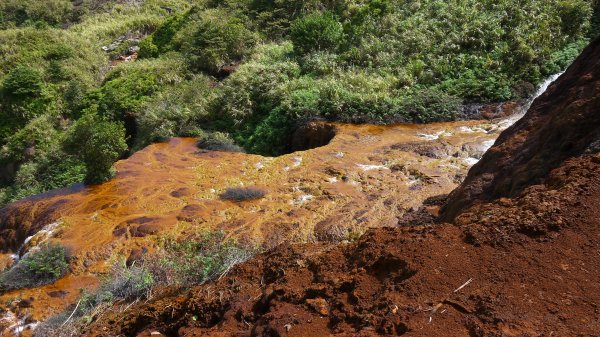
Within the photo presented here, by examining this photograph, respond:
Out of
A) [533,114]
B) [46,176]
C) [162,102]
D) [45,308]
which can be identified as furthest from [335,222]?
[46,176]

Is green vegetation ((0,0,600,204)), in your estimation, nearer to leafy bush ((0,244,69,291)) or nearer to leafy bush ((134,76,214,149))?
leafy bush ((134,76,214,149))

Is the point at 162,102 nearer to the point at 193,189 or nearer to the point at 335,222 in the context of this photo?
the point at 193,189

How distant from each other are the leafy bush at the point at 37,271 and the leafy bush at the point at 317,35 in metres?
9.95

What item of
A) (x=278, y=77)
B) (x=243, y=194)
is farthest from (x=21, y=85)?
(x=243, y=194)

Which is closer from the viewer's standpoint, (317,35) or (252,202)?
(252,202)

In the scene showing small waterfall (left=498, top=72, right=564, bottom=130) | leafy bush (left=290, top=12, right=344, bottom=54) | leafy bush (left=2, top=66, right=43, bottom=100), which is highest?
leafy bush (left=290, top=12, right=344, bottom=54)

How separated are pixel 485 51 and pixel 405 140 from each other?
4254 mm

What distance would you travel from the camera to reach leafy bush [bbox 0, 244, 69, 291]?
6.44 metres

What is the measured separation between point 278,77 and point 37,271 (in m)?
8.45

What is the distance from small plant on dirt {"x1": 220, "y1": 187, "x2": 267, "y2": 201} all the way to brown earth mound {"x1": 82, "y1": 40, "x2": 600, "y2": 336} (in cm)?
369

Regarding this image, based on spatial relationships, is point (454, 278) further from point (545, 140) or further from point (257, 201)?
point (257, 201)

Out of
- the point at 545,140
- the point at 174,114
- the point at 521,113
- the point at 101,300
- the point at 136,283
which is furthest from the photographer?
the point at 174,114

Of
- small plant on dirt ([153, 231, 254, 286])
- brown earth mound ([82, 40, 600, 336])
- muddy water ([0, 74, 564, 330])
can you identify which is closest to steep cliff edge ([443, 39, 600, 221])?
brown earth mound ([82, 40, 600, 336])

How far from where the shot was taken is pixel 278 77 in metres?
13.3
